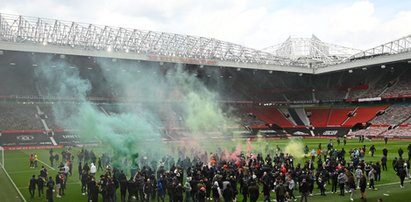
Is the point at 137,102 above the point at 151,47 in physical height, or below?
below

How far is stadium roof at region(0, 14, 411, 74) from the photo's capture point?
160 ft

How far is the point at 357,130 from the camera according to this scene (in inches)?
2242

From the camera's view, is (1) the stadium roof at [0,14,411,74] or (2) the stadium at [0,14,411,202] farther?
(1) the stadium roof at [0,14,411,74]

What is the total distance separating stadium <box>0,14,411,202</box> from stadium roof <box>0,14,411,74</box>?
16cm

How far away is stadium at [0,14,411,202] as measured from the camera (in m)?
36.1

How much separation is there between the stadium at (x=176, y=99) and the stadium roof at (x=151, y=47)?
16 cm

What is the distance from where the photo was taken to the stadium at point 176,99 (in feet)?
118

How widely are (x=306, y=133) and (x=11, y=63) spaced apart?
47.3 meters

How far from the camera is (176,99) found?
50406mm

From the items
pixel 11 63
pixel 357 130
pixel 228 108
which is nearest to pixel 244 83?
pixel 228 108

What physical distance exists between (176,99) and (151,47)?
1178 centimetres

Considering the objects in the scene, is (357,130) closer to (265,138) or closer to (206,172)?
(265,138)

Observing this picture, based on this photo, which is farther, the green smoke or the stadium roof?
the stadium roof

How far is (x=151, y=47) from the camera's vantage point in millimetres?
57688
